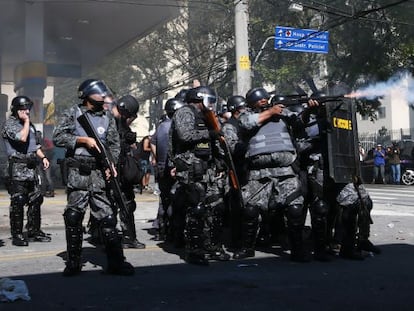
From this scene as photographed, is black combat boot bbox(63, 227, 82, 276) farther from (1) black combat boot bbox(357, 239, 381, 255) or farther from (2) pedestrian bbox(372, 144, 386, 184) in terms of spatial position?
(2) pedestrian bbox(372, 144, 386, 184)

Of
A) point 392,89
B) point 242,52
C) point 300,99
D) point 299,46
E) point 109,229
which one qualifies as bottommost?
point 109,229

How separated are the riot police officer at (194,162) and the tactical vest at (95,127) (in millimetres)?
745

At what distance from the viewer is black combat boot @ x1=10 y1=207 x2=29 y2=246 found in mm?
6637

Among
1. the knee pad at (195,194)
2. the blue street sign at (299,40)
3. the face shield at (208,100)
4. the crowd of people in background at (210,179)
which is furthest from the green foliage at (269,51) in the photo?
the knee pad at (195,194)

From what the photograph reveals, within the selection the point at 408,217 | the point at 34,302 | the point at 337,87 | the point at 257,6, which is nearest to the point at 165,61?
the point at 257,6

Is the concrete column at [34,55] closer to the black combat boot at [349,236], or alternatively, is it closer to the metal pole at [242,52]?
the metal pole at [242,52]

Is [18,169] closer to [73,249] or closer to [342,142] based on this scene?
[73,249]

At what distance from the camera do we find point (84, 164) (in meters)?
4.96

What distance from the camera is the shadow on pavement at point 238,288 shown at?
13.4 ft

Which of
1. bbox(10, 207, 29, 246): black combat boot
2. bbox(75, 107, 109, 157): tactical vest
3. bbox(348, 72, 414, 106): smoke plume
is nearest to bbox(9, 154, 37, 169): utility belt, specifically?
bbox(10, 207, 29, 246): black combat boot

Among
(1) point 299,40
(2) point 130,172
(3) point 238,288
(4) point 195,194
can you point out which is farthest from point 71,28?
(3) point 238,288

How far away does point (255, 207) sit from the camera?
5711mm

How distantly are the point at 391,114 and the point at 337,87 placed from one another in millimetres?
39646

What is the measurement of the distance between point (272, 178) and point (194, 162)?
2.68 ft
